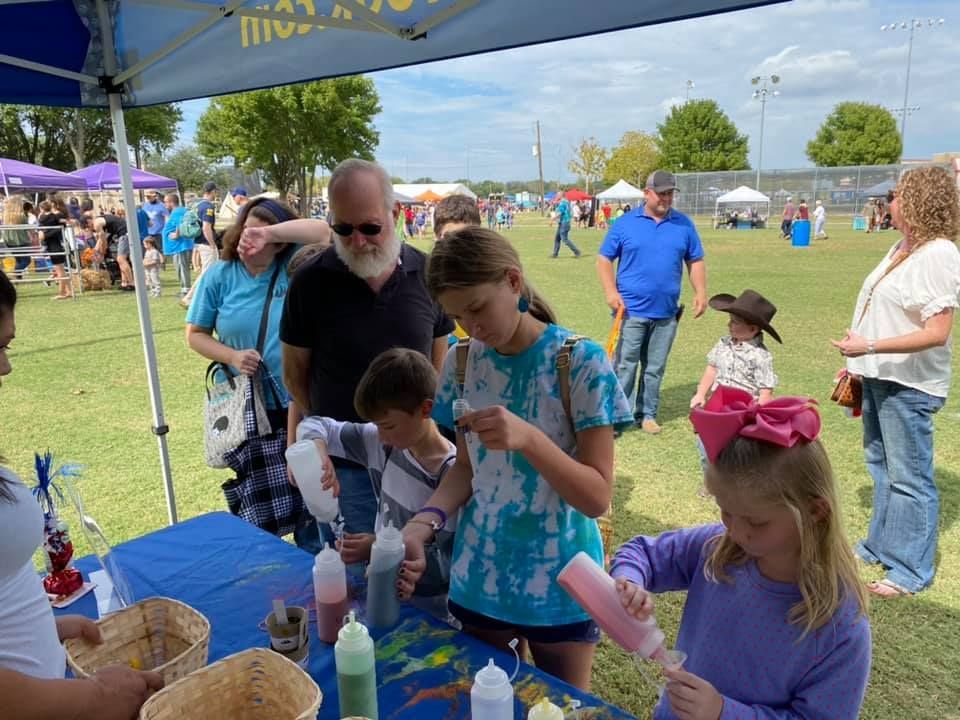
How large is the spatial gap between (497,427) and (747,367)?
108 inches

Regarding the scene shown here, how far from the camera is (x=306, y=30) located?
2330 millimetres

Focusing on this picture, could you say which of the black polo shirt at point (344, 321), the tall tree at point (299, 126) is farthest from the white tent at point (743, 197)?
the black polo shirt at point (344, 321)

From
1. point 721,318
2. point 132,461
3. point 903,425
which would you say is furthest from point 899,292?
point 721,318

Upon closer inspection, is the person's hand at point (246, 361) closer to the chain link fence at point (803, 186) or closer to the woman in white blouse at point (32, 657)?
the woman in white blouse at point (32, 657)

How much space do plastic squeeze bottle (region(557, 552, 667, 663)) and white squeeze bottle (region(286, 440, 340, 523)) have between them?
29.4 inches

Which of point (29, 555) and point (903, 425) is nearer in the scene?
point (29, 555)

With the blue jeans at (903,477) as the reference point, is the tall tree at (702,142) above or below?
above

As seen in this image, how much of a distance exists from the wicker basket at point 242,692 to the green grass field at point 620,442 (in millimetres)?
1613

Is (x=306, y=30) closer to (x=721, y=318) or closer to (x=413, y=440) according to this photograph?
(x=413, y=440)

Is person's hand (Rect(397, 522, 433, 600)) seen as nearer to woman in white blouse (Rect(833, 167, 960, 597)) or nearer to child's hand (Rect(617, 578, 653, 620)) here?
child's hand (Rect(617, 578, 653, 620))

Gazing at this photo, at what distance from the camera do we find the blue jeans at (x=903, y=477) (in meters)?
2.89

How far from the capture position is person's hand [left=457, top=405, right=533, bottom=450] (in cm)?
135

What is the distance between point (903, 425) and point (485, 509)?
7.42 feet

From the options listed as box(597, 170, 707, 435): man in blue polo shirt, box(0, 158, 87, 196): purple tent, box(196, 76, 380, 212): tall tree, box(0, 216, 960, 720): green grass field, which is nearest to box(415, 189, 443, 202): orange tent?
box(196, 76, 380, 212): tall tree
